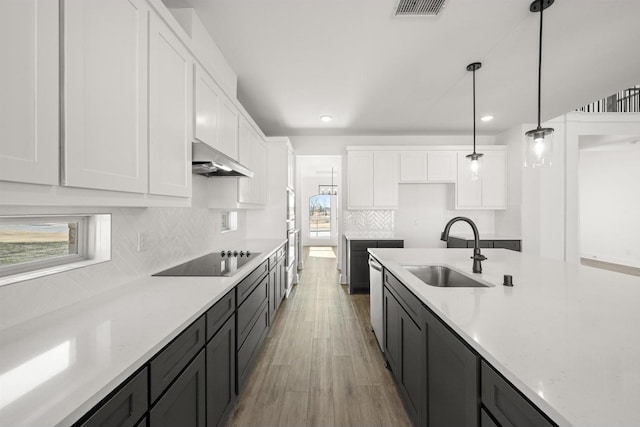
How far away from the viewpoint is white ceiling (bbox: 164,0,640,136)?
6.47 feet

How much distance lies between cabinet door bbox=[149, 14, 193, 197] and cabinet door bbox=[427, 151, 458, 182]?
161 inches

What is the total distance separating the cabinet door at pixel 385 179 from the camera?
480 cm

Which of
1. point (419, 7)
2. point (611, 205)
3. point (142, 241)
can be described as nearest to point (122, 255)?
point (142, 241)

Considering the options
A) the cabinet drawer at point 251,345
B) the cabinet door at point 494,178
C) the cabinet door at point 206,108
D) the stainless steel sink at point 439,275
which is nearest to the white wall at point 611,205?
the cabinet door at point 494,178

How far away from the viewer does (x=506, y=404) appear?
2.52 feet

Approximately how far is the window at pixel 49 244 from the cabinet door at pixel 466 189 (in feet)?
16.0

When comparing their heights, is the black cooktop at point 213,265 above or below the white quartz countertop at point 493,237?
below

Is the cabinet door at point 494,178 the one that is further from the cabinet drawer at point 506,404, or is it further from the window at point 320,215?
the window at point 320,215

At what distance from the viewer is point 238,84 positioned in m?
3.11

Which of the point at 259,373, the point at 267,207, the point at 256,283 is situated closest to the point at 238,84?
the point at 267,207

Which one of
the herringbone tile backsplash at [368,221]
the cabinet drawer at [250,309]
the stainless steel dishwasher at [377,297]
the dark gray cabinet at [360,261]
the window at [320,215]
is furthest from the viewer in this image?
the window at [320,215]

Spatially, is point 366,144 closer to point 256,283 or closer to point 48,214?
point 256,283

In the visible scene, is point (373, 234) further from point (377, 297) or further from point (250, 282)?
point (250, 282)

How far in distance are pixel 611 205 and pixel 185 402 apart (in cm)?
982
